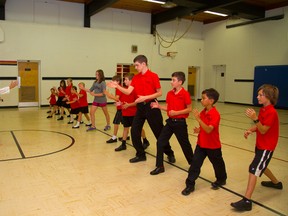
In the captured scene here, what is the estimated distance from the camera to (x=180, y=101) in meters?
3.76

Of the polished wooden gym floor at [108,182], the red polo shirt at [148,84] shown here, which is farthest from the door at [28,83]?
the red polo shirt at [148,84]

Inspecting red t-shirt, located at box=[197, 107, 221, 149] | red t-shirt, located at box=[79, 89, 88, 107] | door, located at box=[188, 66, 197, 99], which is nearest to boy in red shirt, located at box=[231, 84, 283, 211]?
red t-shirt, located at box=[197, 107, 221, 149]

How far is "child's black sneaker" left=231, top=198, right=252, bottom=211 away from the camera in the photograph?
2.88m

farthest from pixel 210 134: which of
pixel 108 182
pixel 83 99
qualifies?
pixel 83 99

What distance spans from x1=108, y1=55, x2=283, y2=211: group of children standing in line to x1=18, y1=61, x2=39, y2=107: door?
9918mm

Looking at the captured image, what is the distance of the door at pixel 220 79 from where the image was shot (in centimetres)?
1666

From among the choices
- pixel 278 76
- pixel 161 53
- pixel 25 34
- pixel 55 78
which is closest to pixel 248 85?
pixel 278 76

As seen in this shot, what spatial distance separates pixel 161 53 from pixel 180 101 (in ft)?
40.7

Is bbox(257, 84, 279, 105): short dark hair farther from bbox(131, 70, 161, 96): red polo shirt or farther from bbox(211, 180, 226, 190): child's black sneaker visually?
bbox(131, 70, 161, 96): red polo shirt

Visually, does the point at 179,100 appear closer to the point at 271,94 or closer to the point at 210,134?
the point at 210,134

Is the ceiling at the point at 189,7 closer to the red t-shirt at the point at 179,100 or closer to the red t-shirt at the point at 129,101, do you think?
the red t-shirt at the point at 129,101

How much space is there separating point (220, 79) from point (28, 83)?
A: 11138 millimetres

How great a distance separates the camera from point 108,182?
3607 mm

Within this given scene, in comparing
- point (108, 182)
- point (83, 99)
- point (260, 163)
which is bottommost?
point (108, 182)
